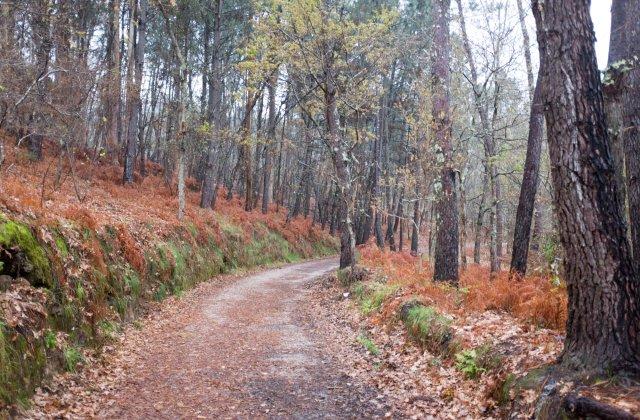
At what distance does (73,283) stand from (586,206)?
7474 millimetres

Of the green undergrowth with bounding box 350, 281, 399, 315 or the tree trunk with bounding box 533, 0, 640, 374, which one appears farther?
the green undergrowth with bounding box 350, 281, 399, 315

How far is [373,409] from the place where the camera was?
615cm

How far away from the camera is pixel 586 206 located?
4.68 m

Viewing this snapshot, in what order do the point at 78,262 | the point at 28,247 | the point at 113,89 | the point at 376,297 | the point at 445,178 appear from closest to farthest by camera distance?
the point at 28,247, the point at 78,262, the point at 445,178, the point at 376,297, the point at 113,89

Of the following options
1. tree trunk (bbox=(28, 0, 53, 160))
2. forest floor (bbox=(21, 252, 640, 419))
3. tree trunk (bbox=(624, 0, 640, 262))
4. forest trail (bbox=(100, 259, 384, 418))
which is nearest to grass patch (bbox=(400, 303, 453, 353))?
forest floor (bbox=(21, 252, 640, 419))

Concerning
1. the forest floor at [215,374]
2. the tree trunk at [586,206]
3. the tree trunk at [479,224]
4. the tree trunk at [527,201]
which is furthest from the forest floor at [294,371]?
the tree trunk at [479,224]

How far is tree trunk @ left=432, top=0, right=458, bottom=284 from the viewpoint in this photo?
10.8 metres

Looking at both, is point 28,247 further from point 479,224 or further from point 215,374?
point 479,224

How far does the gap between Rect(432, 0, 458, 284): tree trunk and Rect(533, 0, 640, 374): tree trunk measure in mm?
5877

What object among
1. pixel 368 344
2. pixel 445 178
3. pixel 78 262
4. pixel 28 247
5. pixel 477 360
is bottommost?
pixel 368 344

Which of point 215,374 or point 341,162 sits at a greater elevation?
point 341,162

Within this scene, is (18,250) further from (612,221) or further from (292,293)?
(292,293)

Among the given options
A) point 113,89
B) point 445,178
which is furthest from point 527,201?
point 113,89

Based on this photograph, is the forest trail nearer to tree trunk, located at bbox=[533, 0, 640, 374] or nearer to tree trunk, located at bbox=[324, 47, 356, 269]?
tree trunk, located at bbox=[533, 0, 640, 374]
